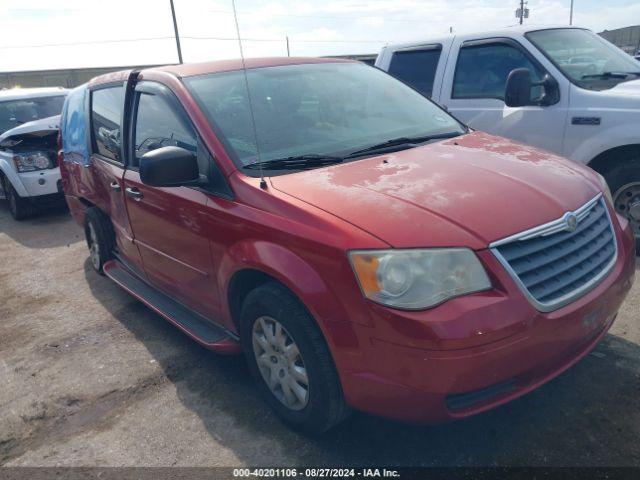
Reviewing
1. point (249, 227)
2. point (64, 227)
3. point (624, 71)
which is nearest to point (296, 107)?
point (249, 227)

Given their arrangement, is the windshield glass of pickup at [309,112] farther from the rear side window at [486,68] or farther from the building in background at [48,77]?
the building in background at [48,77]

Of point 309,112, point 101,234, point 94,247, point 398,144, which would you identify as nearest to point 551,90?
point 398,144

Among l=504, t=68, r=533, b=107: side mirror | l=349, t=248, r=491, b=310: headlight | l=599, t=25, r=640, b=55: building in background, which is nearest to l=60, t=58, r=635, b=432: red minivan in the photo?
l=349, t=248, r=491, b=310: headlight

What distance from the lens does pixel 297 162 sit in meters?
2.92

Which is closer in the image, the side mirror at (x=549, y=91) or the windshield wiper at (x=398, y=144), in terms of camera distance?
the windshield wiper at (x=398, y=144)

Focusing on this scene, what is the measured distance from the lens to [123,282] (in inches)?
168

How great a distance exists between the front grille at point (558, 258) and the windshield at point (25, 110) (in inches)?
337

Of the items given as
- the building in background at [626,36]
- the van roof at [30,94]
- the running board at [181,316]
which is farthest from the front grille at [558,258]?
the building in background at [626,36]

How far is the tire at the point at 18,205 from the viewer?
778 centimetres

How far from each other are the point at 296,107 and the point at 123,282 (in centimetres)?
200

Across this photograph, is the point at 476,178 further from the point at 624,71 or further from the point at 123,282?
the point at 624,71

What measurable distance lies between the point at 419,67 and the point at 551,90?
1487mm

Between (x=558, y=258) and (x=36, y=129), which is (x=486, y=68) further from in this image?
(x=36, y=129)

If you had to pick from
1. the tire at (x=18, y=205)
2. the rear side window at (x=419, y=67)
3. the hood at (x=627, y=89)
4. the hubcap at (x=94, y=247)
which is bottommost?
the tire at (x=18, y=205)
